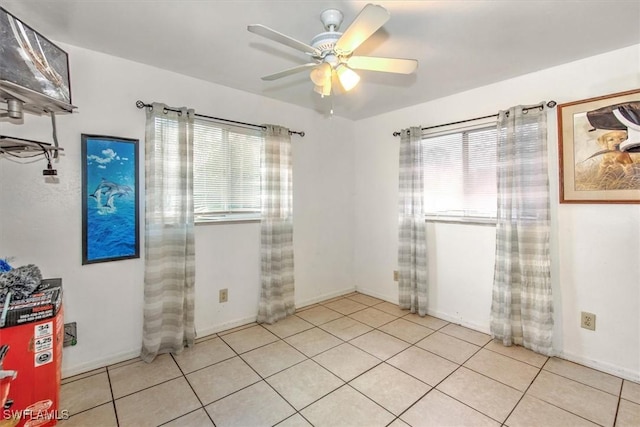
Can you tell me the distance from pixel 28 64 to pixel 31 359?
147cm

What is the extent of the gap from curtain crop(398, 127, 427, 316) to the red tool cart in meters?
2.89

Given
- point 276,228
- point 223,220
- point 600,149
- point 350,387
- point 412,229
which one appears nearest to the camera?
point 350,387

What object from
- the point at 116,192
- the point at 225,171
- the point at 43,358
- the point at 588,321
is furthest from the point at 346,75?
the point at 588,321

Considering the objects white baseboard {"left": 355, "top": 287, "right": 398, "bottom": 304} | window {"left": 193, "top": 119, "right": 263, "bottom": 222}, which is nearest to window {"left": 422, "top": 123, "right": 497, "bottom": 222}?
white baseboard {"left": 355, "top": 287, "right": 398, "bottom": 304}

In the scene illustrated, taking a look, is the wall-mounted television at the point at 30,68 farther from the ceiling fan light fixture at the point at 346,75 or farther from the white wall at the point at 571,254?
the white wall at the point at 571,254

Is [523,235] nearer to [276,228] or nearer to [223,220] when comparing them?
[276,228]

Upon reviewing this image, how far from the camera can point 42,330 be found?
1522mm

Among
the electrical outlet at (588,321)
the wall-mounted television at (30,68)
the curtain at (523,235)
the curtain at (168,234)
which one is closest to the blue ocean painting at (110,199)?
the curtain at (168,234)

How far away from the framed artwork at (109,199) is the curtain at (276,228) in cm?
112

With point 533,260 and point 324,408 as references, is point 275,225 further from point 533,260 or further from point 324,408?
point 533,260

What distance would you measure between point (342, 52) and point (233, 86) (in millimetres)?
1558

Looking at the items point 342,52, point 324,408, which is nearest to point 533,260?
point 324,408

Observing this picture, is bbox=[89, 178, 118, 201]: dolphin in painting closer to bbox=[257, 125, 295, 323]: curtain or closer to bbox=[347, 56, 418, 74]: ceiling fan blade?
bbox=[257, 125, 295, 323]: curtain

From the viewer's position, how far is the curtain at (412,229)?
3152mm
